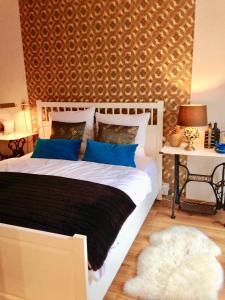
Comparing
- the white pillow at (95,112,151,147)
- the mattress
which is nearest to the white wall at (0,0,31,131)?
the mattress

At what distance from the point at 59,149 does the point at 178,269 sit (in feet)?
5.50

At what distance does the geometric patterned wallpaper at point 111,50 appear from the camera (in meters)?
3.05

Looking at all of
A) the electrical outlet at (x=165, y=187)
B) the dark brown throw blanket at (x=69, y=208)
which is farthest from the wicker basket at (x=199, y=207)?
the dark brown throw blanket at (x=69, y=208)

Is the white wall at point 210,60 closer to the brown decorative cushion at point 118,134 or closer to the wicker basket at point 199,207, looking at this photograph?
the wicker basket at point 199,207

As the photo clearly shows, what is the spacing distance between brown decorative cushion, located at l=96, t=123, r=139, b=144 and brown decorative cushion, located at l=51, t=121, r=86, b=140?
266 mm

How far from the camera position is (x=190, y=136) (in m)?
2.93

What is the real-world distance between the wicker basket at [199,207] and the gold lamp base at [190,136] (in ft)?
2.35

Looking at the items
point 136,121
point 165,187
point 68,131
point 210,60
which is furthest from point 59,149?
point 210,60

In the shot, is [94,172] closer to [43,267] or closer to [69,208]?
[69,208]

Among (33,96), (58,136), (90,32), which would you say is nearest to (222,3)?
(90,32)

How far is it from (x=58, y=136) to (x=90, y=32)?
4.31ft

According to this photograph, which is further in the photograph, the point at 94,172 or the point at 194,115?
the point at 194,115

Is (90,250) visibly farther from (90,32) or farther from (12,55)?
(12,55)

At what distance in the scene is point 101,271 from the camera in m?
1.68
